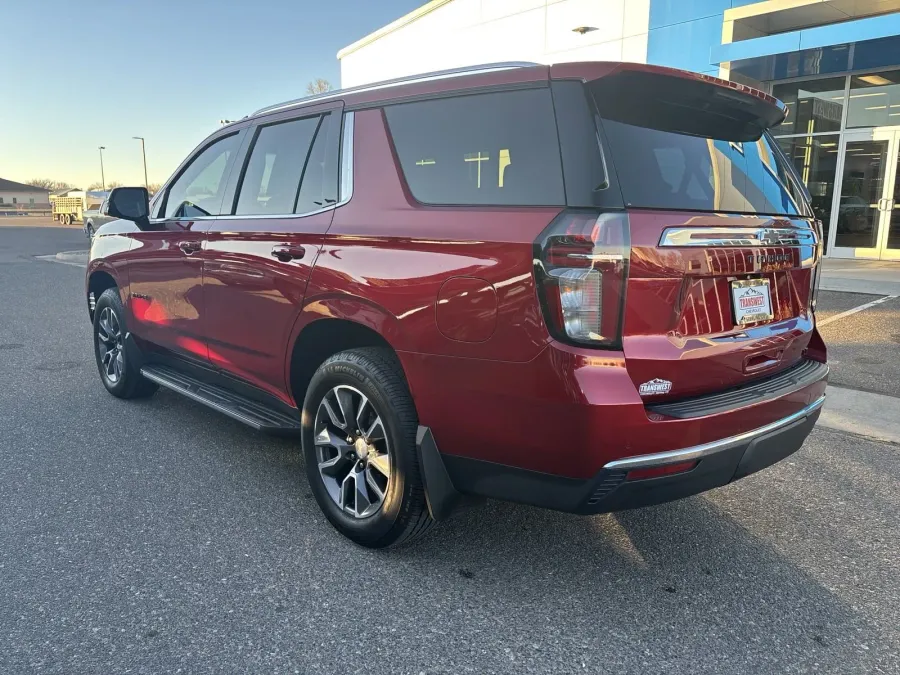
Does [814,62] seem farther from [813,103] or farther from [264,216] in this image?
[264,216]

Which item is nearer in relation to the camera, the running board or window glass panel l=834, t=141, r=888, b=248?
the running board

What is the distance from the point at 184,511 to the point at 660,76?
2.84 m

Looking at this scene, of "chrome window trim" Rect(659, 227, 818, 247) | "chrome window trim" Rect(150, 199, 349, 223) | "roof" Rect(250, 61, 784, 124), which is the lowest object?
"chrome window trim" Rect(659, 227, 818, 247)

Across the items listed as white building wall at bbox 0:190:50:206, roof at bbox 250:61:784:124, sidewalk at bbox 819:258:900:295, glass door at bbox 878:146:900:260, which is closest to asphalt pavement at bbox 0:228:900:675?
roof at bbox 250:61:784:124

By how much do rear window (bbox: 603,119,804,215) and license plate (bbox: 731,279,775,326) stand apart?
0.29m

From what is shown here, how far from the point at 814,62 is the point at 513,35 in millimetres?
7887

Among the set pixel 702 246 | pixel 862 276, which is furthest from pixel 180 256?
pixel 862 276

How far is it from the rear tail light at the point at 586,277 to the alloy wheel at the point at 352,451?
94 centimetres

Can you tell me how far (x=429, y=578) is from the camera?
2.73 metres

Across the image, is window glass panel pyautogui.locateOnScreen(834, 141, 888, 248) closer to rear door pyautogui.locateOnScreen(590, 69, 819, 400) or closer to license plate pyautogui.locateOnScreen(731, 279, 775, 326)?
rear door pyautogui.locateOnScreen(590, 69, 819, 400)

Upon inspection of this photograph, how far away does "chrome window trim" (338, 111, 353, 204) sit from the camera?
9.89 feet

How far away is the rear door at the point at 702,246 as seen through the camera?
2234mm

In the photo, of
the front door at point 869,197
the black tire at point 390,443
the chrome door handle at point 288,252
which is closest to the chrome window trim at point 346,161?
the chrome door handle at point 288,252

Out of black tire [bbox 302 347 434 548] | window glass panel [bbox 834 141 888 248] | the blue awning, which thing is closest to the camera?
black tire [bbox 302 347 434 548]
